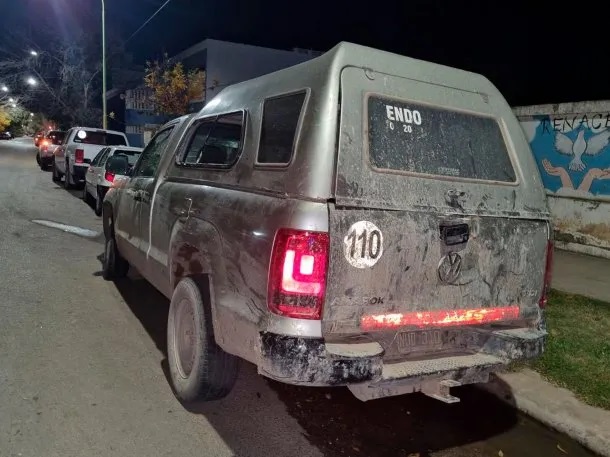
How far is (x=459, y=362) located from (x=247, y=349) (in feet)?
4.05

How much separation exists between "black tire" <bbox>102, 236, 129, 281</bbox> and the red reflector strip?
4309 mm

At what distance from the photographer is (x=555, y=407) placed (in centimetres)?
385

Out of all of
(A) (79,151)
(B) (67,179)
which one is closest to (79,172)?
(A) (79,151)

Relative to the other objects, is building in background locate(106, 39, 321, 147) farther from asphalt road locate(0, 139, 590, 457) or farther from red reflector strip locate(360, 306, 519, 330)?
red reflector strip locate(360, 306, 519, 330)

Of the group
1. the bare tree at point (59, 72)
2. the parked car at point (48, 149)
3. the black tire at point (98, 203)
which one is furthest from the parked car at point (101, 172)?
the bare tree at point (59, 72)

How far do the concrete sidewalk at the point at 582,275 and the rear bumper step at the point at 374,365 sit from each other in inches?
166

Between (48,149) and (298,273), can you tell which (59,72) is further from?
(298,273)

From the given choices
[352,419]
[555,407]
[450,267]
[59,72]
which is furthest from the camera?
[59,72]

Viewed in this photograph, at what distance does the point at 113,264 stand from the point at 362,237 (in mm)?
4490

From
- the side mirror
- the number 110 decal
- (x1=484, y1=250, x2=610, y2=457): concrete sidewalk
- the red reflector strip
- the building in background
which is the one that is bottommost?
(x1=484, y1=250, x2=610, y2=457): concrete sidewalk

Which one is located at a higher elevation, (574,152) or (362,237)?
(574,152)

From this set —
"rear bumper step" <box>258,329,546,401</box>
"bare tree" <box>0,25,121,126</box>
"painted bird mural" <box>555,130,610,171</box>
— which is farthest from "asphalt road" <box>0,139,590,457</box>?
"bare tree" <box>0,25,121,126</box>

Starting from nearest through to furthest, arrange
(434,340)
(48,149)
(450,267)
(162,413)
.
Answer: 1. (450,267)
2. (434,340)
3. (162,413)
4. (48,149)

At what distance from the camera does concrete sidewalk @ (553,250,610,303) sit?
23.1 feet
